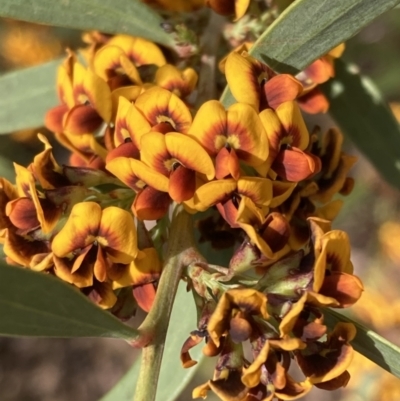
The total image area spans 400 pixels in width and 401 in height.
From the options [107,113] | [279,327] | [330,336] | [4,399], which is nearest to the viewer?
[279,327]

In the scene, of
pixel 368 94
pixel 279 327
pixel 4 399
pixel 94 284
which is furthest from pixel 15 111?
pixel 4 399

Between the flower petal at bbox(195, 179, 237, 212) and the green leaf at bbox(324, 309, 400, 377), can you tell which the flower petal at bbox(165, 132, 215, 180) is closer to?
the flower petal at bbox(195, 179, 237, 212)

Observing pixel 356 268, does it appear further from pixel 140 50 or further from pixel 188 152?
pixel 188 152

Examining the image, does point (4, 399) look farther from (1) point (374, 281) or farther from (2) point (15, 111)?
(2) point (15, 111)

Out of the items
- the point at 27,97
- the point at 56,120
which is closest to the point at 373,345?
the point at 56,120

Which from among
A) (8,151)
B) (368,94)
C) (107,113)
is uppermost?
(368,94)

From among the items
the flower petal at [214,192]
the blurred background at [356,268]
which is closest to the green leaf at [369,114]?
the blurred background at [356,268]

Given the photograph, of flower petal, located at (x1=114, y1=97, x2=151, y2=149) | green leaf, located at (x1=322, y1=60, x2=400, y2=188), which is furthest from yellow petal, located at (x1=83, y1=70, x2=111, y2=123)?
green leaf, located at (x1=322, y1=60, x2=400, y2=188)
